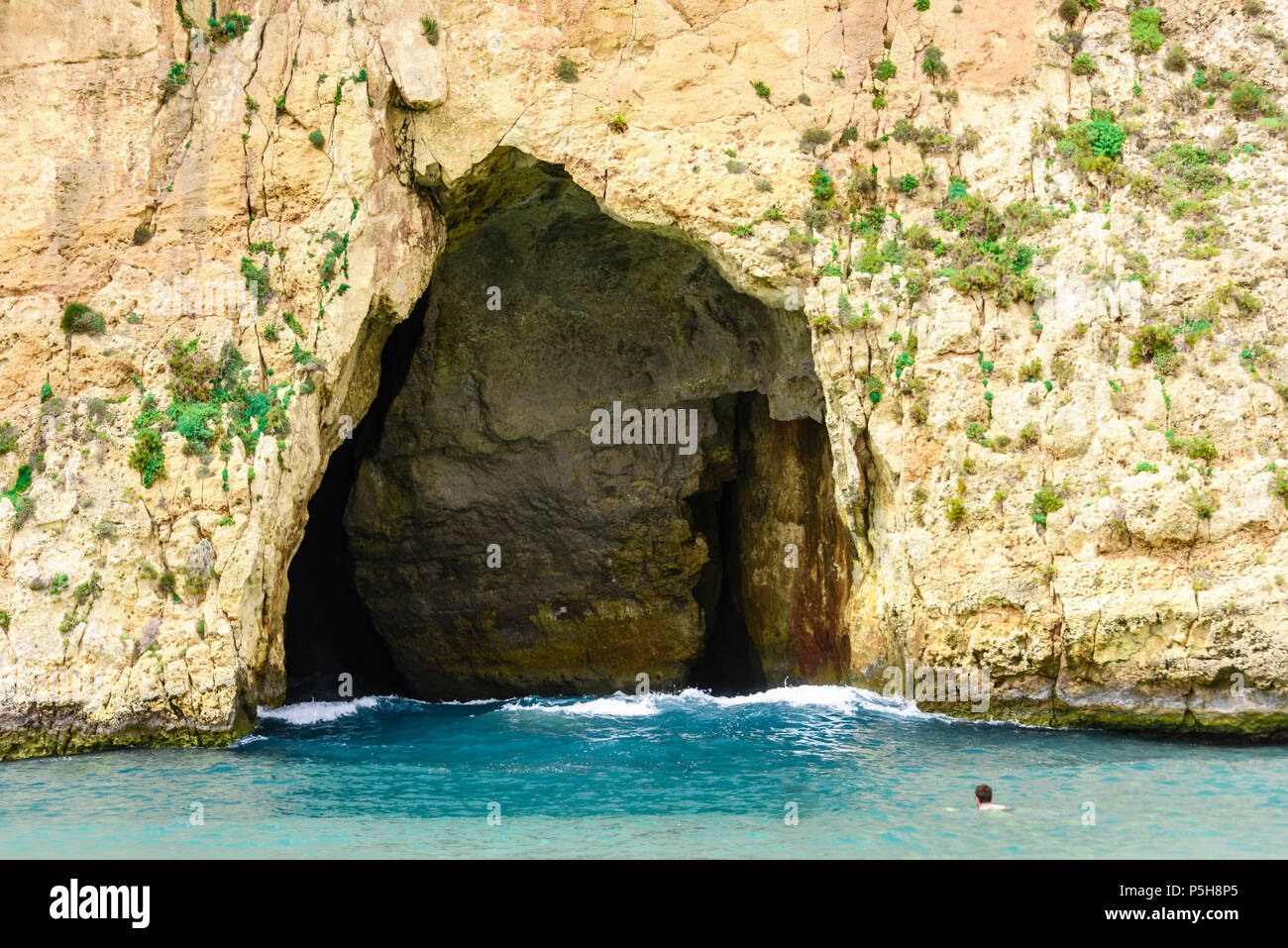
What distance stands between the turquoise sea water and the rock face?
1522 millimetres

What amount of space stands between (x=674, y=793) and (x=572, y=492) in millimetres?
11096

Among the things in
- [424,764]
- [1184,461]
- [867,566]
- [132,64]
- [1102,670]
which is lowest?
[424,764]

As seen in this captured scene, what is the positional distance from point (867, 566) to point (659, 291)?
7.13 metres

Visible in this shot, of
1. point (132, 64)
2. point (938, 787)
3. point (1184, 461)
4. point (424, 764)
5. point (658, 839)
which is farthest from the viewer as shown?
point (132, 64)

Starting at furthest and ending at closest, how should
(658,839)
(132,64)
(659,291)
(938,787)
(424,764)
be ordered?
1. (659,291)
2. (132,64)
3. (424,764)
4. (938,787)
5. (658,839)

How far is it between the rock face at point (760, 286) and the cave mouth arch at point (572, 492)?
2398 millimetres

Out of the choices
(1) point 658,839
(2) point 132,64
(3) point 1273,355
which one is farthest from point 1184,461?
(2) point 132,64

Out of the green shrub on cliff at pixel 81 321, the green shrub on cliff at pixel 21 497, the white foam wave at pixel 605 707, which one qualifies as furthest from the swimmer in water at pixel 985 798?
the green shrub on cliff at pixel 81 321

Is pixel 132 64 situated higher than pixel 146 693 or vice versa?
pixel 132 64

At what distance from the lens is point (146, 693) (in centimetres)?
1567

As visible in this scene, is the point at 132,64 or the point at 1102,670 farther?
the point at 132,64

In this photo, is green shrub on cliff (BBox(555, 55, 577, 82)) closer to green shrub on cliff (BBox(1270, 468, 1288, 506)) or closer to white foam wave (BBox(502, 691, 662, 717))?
white foam wave (BBox(502, 691, 662, 717))

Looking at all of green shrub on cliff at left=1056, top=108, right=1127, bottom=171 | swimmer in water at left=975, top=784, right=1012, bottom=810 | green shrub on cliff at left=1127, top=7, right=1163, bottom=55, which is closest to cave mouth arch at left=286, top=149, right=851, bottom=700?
green shrub on cliff at left=1056, top=108, right=1127, bottom=171

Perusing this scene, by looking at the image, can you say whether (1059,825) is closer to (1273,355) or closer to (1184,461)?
(1184,461)
